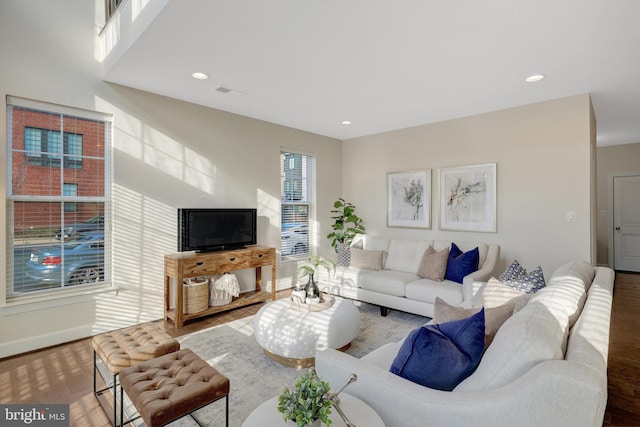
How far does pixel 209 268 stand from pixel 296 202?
2061mm

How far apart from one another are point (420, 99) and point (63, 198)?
3980 mm

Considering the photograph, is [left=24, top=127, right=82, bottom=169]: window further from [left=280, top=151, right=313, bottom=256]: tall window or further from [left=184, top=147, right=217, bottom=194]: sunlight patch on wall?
[left=280, top=151, right=313, bottom=256]: tall window

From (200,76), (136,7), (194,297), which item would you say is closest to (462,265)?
(194,297)

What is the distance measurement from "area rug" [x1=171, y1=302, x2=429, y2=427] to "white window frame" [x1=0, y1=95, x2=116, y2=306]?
111 centimetres

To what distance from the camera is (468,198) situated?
14.9 ft

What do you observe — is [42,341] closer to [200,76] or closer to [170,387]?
[170,387]

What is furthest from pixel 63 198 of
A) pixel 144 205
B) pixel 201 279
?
pixel 201 279

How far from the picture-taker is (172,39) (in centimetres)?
251

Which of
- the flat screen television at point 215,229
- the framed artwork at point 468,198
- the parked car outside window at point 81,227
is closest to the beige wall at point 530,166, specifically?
the framed artwork at point 468,198

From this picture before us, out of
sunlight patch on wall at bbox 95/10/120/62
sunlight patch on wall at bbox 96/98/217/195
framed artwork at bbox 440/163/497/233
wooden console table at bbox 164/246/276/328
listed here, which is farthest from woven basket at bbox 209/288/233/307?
framed artwork at bbox 440/163/497/233

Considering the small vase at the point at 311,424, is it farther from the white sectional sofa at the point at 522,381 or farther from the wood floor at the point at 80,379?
the wood floor at the point at 80,379

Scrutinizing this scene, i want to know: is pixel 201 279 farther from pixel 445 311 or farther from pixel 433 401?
pixel 433 401

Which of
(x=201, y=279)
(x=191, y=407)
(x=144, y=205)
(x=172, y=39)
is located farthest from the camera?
(x=201, y=279)

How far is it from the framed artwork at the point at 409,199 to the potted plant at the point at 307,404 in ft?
13.8
